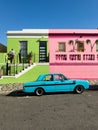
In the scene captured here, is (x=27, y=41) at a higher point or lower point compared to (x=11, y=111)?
higher

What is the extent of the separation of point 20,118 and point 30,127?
1495 mm

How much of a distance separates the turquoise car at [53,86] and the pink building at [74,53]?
19.0 feet

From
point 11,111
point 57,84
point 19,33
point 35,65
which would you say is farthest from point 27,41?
point 11,111

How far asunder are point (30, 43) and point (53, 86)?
9073 millimetres

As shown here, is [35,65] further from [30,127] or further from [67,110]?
[30,127]

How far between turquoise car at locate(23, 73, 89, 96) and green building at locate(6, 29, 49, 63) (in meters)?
7.77

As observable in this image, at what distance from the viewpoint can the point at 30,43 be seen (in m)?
24.6

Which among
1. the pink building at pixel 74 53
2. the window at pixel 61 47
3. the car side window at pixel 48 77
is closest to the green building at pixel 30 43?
the pink building at pixel 74 53

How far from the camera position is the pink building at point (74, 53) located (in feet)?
74.8

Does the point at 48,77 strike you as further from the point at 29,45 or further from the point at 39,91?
the point at 29,45

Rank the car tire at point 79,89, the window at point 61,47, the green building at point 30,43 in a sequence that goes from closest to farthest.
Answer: the car tire at point 79,89
the green building at point 30,43
the window at point 61,47

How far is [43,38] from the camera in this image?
24.6 m

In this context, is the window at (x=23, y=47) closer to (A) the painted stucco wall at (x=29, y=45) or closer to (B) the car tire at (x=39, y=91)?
(A) the painted stucco wall at (x=29, y=45)

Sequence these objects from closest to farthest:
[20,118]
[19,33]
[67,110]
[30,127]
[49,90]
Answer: [30,127] < [20,118] < [67,110] < [49,90] < [19,33]
